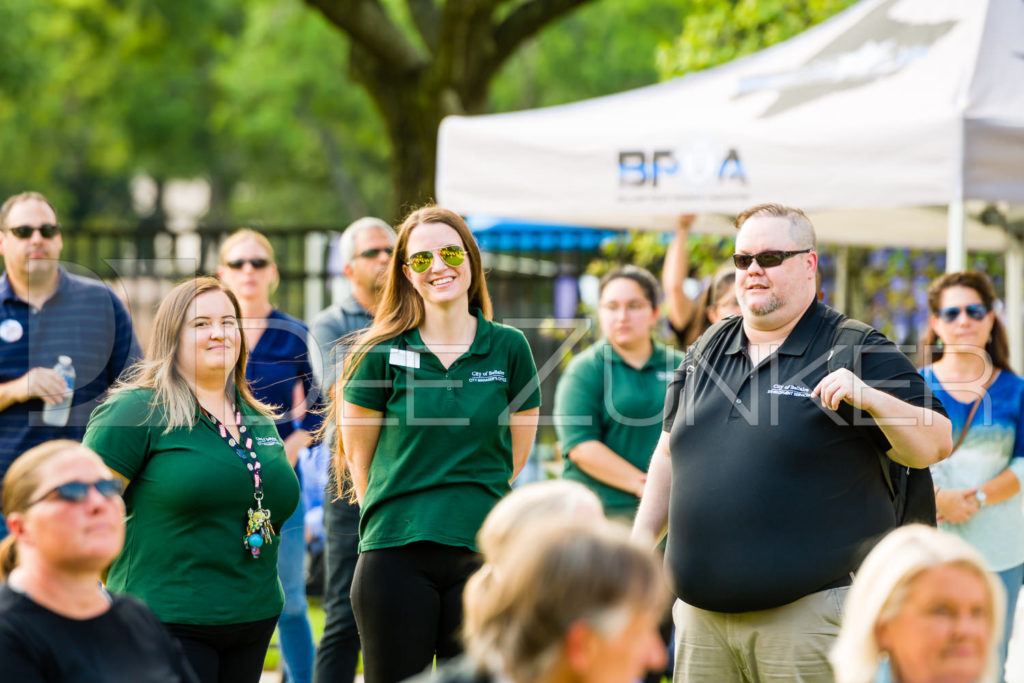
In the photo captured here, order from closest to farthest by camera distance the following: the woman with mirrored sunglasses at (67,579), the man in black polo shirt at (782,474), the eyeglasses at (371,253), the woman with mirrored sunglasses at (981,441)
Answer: the woman with mirrored sunglasses at (67,579)
the man in black polo shirt at (782,474)
the woman with mirrored sunglasses at (981,441)
the eyeglasses at (371,253)

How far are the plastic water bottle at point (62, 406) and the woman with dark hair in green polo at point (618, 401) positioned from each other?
7.03 feet

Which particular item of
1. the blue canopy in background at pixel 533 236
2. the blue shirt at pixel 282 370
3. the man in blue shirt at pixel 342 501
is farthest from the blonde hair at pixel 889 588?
the blue canopy in background at pixel 533 236

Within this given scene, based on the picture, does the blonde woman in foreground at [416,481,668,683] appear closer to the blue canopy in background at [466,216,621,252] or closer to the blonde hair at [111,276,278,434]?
the blonde hair at [111,276,278,434]

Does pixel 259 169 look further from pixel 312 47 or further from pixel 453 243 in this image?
pixel 453 243

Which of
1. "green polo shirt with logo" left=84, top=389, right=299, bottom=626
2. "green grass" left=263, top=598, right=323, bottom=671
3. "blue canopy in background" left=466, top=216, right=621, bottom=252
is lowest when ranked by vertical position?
"green grass" left=263, top=598, right=323, bottom=671

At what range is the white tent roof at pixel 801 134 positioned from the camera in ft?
16.4

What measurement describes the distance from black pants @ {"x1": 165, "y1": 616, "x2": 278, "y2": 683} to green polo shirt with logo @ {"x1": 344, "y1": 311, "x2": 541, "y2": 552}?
1.45 ft

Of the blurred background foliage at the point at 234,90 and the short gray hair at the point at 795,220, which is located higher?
the blurred background foliage at the point at 234,90

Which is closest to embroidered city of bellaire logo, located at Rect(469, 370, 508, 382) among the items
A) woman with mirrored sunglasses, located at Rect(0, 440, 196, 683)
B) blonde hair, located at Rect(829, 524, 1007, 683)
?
woman with mirrored sunglasses, located at Rect(0, 440, 196, 683)

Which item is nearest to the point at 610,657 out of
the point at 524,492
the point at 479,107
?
the point at 524,492

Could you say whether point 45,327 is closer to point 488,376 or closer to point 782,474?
point 488,376

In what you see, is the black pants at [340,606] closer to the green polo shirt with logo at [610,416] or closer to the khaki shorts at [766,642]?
the green polo shirt with logo at [610,416]

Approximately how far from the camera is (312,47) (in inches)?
883

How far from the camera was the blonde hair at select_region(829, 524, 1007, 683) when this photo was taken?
2369 mm
